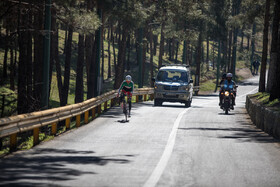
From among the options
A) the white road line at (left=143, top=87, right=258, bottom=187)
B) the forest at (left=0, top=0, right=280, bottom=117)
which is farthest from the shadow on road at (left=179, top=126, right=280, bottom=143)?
the forest at (left=0, top=0, right=280, bottom=117)

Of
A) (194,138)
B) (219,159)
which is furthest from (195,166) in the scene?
(194,138)

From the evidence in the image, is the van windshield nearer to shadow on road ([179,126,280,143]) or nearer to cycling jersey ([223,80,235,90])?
cycling jersey ([223,80,235,90])

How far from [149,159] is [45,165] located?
2.26 metres

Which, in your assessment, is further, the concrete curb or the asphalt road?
the concrete curb

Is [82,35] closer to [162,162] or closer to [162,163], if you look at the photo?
[162,162]

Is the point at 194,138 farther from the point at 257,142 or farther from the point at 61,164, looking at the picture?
the point at 61,164

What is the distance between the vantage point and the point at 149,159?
36.9 ft

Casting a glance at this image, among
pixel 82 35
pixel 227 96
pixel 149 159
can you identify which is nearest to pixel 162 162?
pixel 149 159

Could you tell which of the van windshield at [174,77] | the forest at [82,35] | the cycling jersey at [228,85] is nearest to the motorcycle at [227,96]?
the cycling jersey at [228,85]

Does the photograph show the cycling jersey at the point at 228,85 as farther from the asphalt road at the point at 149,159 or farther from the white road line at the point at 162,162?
the white road line at the point at 162,162

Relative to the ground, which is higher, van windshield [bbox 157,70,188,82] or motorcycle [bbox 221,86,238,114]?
van windshield [bbox 157,70,188,82]

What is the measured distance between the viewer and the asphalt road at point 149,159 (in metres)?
8.92

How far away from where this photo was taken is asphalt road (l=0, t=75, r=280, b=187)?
29.3 feet

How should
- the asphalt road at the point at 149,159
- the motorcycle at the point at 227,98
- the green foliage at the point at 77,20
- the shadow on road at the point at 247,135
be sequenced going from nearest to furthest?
the asphalt road at the point at 149,159
the shadow on road at the point at 247,135
the green foliage at the point at 77,20
the motorcycle at the point at 227,98
